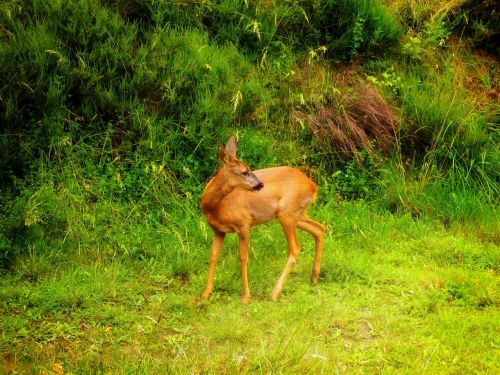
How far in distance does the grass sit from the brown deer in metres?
0.29

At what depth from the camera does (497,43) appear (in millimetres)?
10875

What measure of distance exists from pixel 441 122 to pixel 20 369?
6.30m

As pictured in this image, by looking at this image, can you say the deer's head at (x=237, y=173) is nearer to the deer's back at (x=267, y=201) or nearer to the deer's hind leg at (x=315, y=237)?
the deer's back at (x=267, y=201)

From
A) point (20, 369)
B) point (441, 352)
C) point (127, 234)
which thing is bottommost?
point (127, 234)

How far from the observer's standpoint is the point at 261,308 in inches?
246

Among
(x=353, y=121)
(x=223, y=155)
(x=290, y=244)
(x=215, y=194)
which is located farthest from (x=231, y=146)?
(x=353, y=121)

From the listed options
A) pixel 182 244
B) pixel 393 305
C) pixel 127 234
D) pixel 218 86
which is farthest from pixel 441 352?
pixel 218 86

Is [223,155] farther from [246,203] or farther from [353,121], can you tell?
[353,121]

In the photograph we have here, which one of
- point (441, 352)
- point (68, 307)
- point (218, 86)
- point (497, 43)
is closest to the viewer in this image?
point (441, 352)

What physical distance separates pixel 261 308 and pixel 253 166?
2811mm

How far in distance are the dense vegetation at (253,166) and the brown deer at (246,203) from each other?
31 centimetres

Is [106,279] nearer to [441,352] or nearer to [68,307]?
[68,307]

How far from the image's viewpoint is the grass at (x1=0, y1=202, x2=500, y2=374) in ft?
17.4

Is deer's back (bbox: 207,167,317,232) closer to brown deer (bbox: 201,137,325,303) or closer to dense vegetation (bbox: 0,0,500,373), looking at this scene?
brown deer (bbox: 201,137,325,303)
